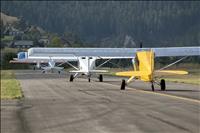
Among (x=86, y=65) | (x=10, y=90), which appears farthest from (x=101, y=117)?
(x=86, y=65)

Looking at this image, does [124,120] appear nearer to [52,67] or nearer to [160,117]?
[160,117]

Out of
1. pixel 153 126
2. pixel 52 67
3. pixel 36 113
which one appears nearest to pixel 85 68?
pixel 36 113

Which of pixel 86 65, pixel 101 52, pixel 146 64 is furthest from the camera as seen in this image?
pixel 86 65

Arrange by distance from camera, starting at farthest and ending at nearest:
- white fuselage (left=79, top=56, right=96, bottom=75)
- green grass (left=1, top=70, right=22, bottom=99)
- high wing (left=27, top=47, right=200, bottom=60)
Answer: white fuselage (left=79, top=56, right=96, bottom=75)
high wing (left=27, top=47, right=200, bottom=60)
green grass (left=1, top=70, right=22, bottom=99)

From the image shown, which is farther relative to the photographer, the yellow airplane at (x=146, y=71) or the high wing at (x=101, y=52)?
the high wing at (x=101, y=52)

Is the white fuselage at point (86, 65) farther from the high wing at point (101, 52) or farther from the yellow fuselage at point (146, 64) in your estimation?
the yellow fuselage at point (146, 64)

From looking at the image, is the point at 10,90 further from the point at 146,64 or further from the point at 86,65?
the point at 86,65

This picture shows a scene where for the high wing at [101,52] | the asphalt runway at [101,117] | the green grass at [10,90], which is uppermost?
the high wing at [101,52]

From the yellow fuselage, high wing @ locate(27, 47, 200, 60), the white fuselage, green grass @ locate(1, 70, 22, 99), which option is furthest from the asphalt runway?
the white fuselage

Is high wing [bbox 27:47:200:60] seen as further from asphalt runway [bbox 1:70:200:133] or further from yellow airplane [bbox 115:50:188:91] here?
asphalt runway [bbox 1:70:200:133]

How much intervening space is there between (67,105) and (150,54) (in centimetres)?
875

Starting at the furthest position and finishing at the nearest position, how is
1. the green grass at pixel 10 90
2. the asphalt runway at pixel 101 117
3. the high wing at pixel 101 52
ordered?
the high wing at pixel 101 52
the green grass at pixel 10 90
the asphalt runway at pixel 101 117

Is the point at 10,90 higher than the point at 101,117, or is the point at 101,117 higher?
the point at 10,90

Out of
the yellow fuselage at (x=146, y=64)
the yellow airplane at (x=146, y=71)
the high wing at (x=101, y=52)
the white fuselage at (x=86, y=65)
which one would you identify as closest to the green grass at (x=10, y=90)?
the high wing at (x=101, y=52)
